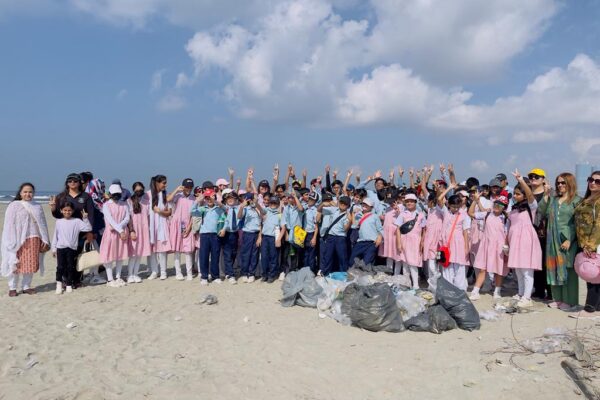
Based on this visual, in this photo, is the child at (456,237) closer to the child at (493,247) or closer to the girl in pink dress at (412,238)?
the child at (493,247)

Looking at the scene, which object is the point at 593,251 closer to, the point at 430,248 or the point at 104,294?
the point at 430,248

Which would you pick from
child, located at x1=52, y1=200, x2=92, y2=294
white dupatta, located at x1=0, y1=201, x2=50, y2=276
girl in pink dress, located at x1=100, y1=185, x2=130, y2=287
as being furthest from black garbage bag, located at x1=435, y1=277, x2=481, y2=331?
white dupatta, located at x1=0, y1=201, x2=50, y2=276

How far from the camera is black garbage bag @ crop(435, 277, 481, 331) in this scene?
20.1 feet

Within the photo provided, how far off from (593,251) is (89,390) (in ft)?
21.9

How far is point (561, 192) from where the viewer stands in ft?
22.5

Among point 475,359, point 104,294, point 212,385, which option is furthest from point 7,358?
point 475,359

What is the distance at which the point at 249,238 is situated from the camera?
902cm

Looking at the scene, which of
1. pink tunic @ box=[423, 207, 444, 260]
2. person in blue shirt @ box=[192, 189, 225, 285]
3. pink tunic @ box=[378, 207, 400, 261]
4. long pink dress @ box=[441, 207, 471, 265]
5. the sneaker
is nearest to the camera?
the sneaker

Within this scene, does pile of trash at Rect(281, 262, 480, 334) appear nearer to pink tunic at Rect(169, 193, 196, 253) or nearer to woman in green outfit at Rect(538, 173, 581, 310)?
woman in green outfit at Rect(538, 173, 581, 310)

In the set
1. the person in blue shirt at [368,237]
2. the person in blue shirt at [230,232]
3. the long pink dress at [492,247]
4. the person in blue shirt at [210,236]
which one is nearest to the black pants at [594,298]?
the long pink dress at [492,247]

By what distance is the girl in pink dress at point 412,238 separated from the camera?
7988 mm

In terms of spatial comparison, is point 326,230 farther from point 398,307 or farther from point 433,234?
point 398,307

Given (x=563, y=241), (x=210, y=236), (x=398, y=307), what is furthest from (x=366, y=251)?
(x=563, y=241)

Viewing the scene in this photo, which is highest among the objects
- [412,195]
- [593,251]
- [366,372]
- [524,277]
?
[412,195]
